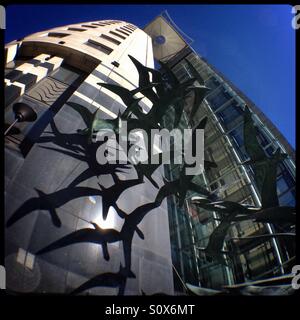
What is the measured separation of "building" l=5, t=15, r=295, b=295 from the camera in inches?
213

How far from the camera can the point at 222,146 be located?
15531 millimetres

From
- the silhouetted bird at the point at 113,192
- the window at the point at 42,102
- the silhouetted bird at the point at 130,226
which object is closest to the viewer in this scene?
the silhouetted bird at the point at 130,226

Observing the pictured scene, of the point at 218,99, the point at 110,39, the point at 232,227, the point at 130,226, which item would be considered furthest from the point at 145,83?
the point at 218,99

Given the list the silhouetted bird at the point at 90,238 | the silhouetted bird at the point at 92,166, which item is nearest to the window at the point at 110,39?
the silhouetted bird at the point at 92,166

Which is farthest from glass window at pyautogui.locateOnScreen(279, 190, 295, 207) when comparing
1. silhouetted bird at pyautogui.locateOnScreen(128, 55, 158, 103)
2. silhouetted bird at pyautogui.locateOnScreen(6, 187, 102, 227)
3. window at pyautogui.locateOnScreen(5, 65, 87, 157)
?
window at pyautogui.locateOnScreen(5, 65, 87, 157)

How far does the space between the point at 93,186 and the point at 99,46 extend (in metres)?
10.3

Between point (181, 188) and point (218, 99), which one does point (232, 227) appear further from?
point (218, 99)

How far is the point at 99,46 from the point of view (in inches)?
577

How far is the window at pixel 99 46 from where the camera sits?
14.2 metres

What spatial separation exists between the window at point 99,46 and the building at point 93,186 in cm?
8

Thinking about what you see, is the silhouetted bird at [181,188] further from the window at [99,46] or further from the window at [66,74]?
the window at [99,46]
